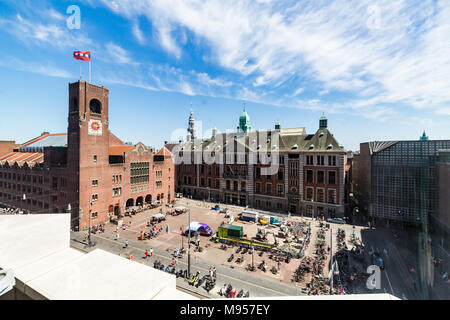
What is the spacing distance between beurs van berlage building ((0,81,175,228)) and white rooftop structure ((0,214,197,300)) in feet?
131

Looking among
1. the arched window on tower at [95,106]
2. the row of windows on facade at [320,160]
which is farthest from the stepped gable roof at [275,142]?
the arched window on tower at [95,106]

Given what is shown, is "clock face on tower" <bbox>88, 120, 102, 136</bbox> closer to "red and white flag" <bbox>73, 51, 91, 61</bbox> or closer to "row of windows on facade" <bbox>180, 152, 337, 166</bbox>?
"red and white flag" <bbox>73, 51, 91, 61</bbox>

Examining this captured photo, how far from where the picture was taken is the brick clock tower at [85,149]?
4416 cm

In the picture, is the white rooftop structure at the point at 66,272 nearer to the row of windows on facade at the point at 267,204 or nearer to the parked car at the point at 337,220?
the parked car at the point at 337,220

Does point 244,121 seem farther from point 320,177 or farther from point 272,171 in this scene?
point 320,177

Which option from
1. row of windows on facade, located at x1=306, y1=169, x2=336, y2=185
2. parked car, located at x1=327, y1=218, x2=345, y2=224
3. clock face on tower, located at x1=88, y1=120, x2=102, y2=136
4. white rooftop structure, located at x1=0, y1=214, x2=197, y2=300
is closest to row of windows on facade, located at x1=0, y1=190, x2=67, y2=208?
clock face on tower, located at x1=88, y1=120, x2=102, y2=136

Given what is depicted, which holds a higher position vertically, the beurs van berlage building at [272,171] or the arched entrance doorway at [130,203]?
the beurs van berlage building at [272,171]

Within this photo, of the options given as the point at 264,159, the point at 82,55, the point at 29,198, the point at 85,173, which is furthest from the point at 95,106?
the point at 264,159

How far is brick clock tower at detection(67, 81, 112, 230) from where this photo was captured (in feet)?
145

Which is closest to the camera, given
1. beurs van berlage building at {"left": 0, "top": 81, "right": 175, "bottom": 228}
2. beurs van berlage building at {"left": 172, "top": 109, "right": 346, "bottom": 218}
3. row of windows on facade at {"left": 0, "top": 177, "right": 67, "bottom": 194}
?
beurs van berlage building at {"left": 0, "top": 81, "right": 175, "bottom": 228}

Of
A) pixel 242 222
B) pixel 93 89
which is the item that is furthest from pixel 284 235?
pixel 93 89

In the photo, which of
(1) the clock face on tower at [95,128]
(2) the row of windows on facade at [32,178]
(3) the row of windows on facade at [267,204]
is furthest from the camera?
(3) the row of windows on facade at [267,204]

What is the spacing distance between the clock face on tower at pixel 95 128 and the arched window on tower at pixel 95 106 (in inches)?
120

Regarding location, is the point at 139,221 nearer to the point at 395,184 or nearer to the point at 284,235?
the point at 284,235
